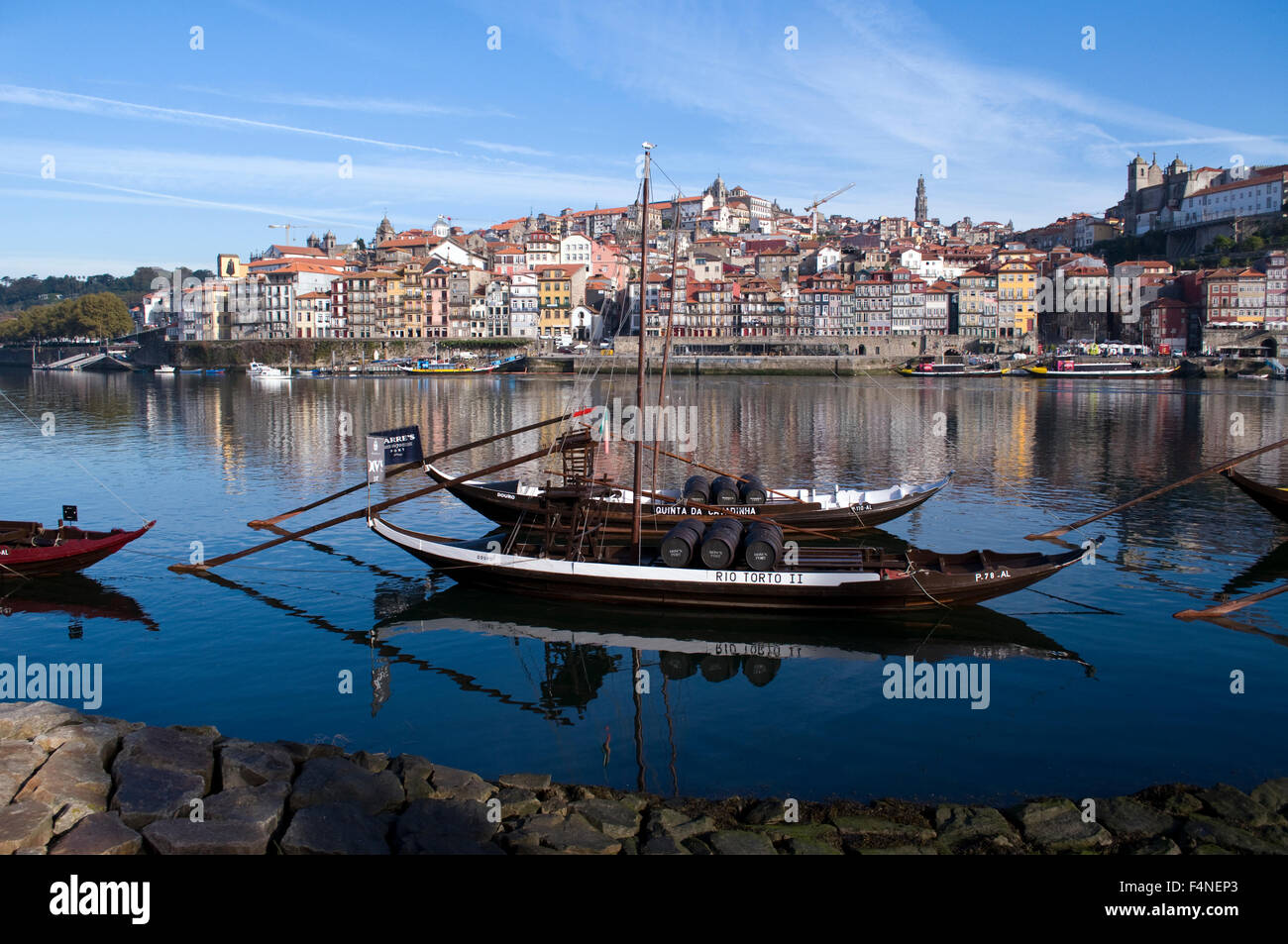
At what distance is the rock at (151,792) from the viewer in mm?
9055

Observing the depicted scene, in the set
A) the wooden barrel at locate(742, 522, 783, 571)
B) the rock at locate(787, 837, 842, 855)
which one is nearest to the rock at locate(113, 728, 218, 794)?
the rock at locate(787, 837, 842, 855)

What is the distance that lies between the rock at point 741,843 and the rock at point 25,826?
5.88 m

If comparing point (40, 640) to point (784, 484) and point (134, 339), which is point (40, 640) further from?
point (134, 339)

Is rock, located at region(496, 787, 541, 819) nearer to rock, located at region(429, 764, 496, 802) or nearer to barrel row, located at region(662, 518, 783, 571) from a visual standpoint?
rock, located at region(429, 764, 496, 802)

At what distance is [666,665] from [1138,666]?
7.24 meters

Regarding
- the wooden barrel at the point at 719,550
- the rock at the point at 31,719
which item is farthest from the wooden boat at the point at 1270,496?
the rock at the point at 31,719

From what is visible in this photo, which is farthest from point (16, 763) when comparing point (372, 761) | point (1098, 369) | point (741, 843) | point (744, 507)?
point (1098, 369)

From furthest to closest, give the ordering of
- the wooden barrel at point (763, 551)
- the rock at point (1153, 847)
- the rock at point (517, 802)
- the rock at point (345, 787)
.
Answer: the wooden barrel at point (763, 551) → the rock at point (517, 802) → the rock at point (345, 787) → the rock at point (1153, 847)

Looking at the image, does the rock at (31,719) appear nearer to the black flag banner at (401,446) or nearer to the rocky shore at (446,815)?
the rocky shore at (446,815)

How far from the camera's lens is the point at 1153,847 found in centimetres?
896

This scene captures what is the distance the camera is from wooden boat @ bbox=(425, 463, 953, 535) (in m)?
22.6

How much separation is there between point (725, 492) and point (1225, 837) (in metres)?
15.6

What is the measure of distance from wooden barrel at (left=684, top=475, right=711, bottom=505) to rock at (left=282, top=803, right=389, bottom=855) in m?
14.7
